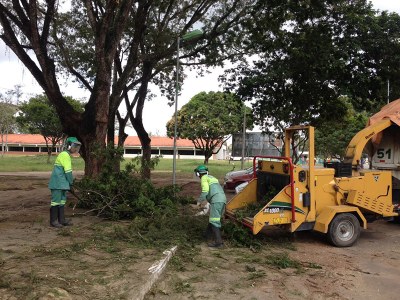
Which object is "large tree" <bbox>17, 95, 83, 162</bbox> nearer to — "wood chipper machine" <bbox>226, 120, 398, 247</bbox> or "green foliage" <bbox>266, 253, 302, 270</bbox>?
"wood chipper machine" <bbox>226, 120, 398, 247</bbox>

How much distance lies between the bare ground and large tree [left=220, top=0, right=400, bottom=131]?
8.38m

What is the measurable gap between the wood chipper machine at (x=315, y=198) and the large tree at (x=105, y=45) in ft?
13.7

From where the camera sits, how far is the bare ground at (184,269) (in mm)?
4918

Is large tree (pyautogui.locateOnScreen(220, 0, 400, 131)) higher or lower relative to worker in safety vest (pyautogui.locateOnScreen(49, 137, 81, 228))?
higher

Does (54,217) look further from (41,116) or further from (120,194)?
(41,116)

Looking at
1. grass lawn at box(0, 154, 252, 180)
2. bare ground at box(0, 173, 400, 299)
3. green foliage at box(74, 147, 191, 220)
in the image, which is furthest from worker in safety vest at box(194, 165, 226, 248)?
grass lawn at box(0, 154, 252, 180)

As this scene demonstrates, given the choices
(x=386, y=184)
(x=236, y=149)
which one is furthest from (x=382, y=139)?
(x=236, y=149)

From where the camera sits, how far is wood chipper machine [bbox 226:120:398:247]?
25.6 feet

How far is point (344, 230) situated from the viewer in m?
8.33

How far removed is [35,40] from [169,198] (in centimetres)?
552

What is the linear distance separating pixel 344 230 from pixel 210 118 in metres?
36.7

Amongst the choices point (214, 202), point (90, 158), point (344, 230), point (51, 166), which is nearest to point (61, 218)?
point (214, 202)

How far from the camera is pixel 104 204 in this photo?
9.54m

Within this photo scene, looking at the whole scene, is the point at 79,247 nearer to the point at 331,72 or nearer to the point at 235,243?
the point at 235,243
